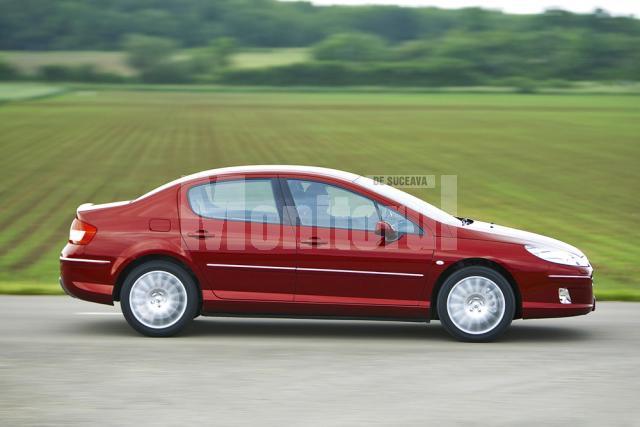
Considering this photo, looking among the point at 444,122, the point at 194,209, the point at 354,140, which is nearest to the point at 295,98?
the point at 444,122

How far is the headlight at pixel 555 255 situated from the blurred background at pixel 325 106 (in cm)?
342

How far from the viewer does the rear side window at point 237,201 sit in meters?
8.92

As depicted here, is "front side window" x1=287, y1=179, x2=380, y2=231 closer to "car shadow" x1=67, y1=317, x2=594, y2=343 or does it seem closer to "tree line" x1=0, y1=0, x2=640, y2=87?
"car shadow" x1=67, y1=317, x2=594, y2=343

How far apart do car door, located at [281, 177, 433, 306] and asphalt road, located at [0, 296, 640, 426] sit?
416mm

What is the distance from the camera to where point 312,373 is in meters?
7.47

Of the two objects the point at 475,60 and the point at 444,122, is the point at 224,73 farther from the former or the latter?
the point at 444,122

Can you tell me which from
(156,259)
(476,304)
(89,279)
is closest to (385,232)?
(476,304)

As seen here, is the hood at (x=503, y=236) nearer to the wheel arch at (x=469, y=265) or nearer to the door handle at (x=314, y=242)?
the wheel arch at (x=469, y=265)

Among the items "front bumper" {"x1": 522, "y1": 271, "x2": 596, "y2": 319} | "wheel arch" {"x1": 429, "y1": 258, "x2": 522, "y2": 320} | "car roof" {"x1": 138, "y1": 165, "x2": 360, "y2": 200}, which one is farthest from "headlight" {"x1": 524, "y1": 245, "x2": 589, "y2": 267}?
"car roof" {"x1": 138, "y1": 165, "x2": 360, "y2": 200}

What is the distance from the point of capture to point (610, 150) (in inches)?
1634

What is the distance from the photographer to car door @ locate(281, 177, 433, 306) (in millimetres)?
8734

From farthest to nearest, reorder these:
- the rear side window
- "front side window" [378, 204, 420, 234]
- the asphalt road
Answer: the rear side window → "front side window" [378, 204, 420, 234] → the asphalt road

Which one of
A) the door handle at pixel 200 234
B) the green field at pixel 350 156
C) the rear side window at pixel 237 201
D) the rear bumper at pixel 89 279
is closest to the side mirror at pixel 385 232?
the rear side window at pixel 237 201

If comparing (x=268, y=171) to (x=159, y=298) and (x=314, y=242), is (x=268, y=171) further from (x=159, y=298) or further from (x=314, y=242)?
(x=159, y=298)
